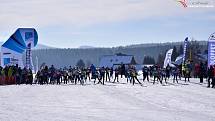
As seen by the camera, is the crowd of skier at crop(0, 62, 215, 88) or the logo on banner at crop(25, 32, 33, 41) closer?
the crowd of skier at crop(0, 62, 215, 88)

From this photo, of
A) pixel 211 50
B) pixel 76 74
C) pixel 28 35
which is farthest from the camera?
pixel 76 74

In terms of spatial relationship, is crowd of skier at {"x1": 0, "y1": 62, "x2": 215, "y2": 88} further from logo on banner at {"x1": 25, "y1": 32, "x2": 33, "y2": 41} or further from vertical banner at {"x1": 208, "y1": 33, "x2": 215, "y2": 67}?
logo on banner at {"x1": 25, "y1": 32, "x2": 33, "y2": 41}

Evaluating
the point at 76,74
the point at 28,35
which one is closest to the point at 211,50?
the point at 76,74

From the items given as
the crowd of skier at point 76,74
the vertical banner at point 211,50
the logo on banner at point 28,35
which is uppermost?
the logo on banner at point 28,35

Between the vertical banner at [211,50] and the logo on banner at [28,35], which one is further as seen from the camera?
the logo on banner at [28,35]

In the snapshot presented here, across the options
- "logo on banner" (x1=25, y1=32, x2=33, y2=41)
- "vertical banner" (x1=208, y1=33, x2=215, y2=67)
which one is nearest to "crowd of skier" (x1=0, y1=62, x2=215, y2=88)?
"vertical banner" (x1=208, y1=33, x2=215, y2=67)

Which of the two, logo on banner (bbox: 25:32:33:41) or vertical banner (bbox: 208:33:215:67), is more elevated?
logo on banner (bbox: 25:32:33:41)

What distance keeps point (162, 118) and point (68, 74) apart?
24229 millimetres

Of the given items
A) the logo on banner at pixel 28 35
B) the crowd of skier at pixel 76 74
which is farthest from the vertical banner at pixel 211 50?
the logo on banner at pixel 28 35

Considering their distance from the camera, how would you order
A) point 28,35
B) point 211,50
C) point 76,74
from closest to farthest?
point 211,50 < point 28,35 < point 76,74

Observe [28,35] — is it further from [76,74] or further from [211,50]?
[211,50]

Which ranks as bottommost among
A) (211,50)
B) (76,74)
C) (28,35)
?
(76,74)

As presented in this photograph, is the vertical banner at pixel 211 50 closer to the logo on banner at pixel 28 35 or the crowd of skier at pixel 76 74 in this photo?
the crowd of skier at pixel 76 74

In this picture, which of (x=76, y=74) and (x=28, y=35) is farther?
(x=76, y=74)
